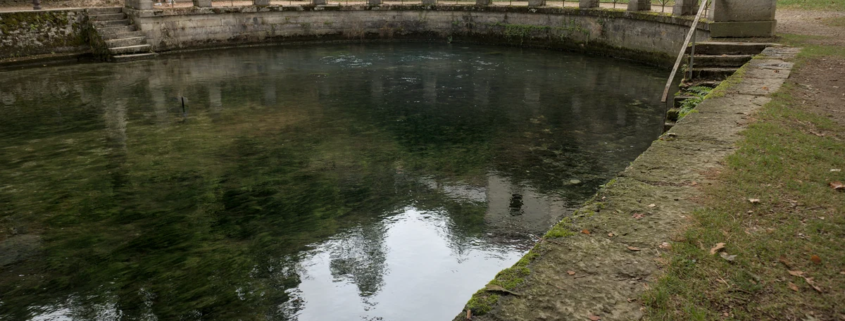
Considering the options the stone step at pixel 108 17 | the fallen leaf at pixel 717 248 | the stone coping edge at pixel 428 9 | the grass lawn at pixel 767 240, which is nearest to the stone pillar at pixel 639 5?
the stone coping edge at pixel 428 9

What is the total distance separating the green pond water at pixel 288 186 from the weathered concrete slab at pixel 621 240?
178 cm

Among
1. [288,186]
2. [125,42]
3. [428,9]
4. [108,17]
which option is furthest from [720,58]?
[108,17]

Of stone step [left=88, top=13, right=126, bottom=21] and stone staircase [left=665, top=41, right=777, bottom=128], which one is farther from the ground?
stone step [left=88, top=13, right=126, bottom=21]

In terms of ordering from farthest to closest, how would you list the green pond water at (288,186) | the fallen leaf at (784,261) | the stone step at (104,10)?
the stone step at (104,10) < the green pond water at (288,186) < the fallen leaf at (784,261)

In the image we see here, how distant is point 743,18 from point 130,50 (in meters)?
18.1

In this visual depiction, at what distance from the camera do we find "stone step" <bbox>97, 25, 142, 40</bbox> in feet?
69.8

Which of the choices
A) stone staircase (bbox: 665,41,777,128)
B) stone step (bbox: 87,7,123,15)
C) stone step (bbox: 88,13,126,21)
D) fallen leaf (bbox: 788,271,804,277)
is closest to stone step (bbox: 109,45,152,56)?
stone step (bbox: 88,13,126,21)

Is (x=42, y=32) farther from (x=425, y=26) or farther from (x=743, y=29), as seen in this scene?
(x=743, y=29)

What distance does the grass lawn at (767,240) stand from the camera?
3.45 meters

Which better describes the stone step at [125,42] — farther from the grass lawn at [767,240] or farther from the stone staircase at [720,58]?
the grass lawn at [767,240]

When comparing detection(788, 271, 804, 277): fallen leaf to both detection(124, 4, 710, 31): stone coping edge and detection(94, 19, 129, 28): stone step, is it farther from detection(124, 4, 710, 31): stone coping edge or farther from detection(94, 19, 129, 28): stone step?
detection(94, 19, 129, 28): stone step

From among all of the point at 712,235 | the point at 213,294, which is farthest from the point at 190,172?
the point at 712,235

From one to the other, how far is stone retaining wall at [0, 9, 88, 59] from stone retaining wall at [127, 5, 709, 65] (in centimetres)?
186

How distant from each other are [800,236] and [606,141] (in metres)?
7.12
